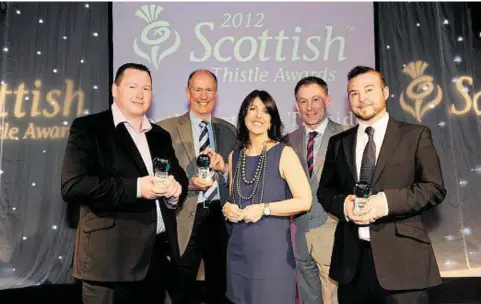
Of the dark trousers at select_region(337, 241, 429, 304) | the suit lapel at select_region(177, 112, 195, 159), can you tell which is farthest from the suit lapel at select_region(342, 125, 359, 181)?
the suit lapel at select_region(177, 112, 195, 159)

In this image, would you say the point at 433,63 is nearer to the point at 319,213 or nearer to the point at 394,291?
the point at 319,213

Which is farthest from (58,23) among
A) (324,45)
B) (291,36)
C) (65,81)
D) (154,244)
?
(154,244)

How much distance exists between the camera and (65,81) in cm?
427

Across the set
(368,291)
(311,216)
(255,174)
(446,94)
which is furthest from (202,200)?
(446,94)

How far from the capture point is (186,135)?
340cm

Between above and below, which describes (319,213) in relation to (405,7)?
below

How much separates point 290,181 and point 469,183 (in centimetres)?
260

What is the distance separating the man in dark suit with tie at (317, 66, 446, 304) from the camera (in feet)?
6.96

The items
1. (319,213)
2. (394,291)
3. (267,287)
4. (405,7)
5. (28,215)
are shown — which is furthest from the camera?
(405,7)

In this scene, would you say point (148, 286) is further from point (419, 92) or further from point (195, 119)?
point (419, 92)

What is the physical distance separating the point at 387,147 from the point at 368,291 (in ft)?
2.19

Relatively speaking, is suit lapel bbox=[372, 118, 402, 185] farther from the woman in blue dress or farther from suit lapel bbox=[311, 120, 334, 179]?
suit lapel bbox=[311, 120, 334, 179]

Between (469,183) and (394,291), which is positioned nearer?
(394,291)

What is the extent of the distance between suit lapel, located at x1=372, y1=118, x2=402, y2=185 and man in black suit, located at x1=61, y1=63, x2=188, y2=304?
96 centimetres
